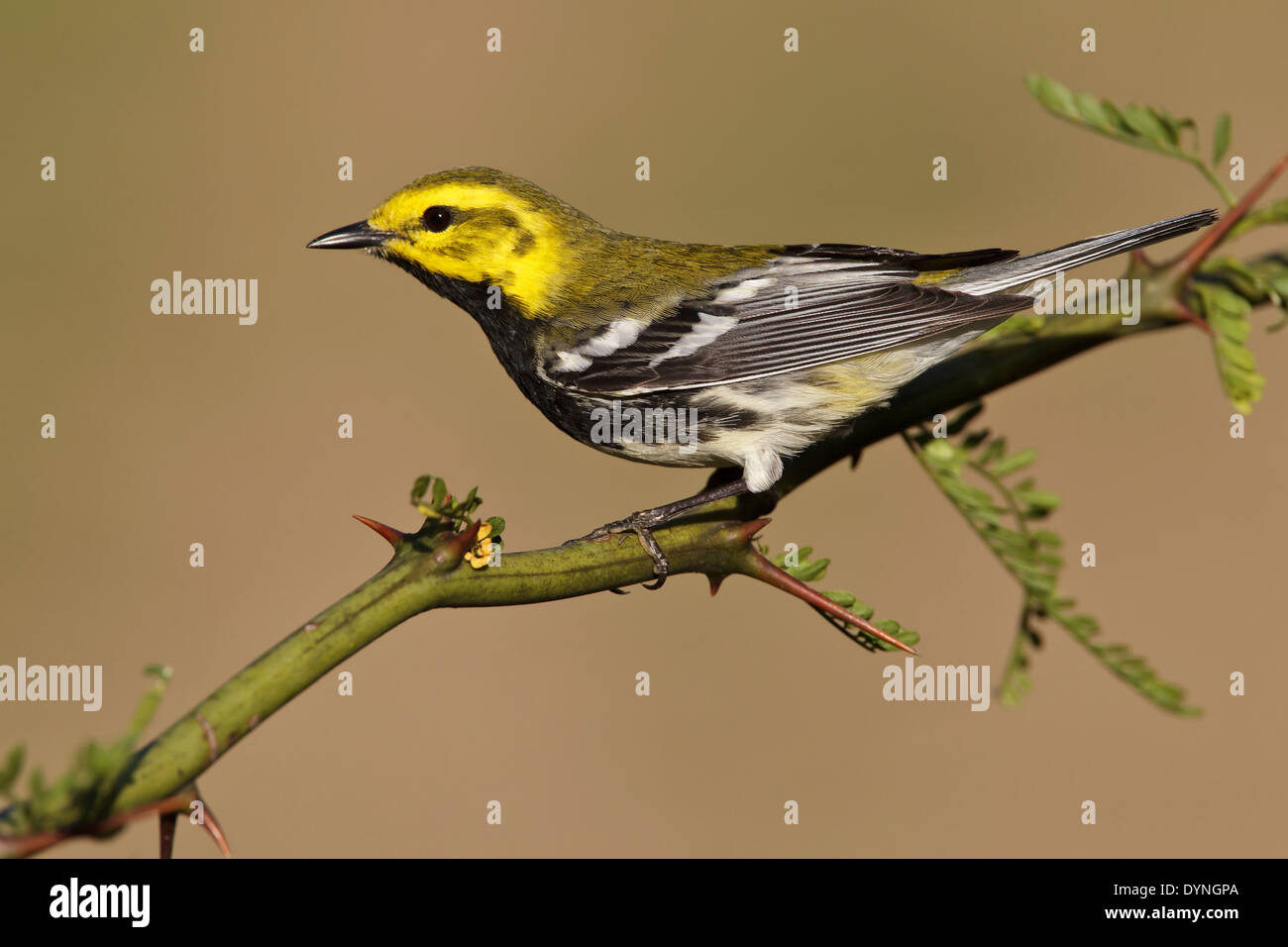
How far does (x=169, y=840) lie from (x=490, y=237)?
288 cm

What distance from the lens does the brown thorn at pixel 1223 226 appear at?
184 cm

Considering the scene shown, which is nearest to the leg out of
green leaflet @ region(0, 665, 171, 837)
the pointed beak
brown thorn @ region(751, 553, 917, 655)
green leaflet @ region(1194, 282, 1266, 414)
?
brown thorn @ region(751, 553, 917, 655)

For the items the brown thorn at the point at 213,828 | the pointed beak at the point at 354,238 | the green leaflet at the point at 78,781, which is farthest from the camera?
the pointed beak at the point at 354,238

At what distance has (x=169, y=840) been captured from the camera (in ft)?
5.91

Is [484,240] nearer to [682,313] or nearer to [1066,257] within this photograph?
[682,313]

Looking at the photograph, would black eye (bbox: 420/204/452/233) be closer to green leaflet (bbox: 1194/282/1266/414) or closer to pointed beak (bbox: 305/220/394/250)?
pointed beak (bbox: 305/220/394/250)

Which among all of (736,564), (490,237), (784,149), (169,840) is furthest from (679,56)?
(169,840)

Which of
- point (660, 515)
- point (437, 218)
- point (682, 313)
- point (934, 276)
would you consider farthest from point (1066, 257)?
point (437, 218)

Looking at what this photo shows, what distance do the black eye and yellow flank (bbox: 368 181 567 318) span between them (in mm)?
18

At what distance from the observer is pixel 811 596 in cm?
239

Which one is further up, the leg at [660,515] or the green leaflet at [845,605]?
the leg at [660,515]

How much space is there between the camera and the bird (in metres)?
3.98

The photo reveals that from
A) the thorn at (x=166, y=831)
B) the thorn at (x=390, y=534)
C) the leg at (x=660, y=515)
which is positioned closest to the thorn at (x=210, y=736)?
the thorn at (x=166, y=831)

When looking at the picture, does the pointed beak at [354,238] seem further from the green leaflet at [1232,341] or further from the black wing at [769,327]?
the green leaflet at [1232,341]
